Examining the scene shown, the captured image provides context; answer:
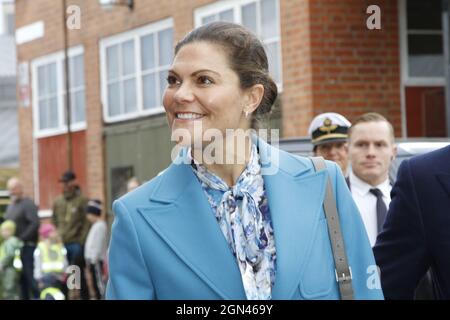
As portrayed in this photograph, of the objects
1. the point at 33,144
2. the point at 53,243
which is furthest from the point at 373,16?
the point at 33,144

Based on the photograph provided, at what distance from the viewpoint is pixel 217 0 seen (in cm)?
1708

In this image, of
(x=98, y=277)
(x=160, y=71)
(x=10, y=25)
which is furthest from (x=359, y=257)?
(x=10, y=25)

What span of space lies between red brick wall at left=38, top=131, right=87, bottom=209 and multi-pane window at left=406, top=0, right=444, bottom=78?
7.61 meters

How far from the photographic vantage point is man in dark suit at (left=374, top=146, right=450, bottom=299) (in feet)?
13.5

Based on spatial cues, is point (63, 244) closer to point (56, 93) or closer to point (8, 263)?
point (8, 263)

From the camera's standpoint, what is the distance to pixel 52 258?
18141 mm

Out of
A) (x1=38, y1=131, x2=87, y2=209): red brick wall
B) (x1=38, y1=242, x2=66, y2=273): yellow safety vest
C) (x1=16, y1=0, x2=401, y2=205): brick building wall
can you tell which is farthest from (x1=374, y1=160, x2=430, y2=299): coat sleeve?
(x1=38, y1=131, x2=87, y2=209): red brick wall

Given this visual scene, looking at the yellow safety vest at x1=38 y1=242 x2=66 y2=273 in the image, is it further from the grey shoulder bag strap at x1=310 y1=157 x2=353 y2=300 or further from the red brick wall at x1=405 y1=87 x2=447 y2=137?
the grey shoulder bag strap at x1=310 y1=157 x2=353 y2=300

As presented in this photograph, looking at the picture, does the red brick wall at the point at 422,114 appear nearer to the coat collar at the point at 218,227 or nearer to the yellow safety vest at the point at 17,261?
the yellow safety vest at the point at 17,261

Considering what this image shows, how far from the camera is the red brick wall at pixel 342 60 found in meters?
14.7

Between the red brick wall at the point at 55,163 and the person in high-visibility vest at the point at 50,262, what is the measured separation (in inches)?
95.1

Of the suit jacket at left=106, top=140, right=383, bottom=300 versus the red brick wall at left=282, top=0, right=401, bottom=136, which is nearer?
the suit jacket at left=106, top=140, right=383, bottom=300

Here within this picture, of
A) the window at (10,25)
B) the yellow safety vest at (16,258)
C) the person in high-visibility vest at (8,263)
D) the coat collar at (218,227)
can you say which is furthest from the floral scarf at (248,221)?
the window at (10,25)
